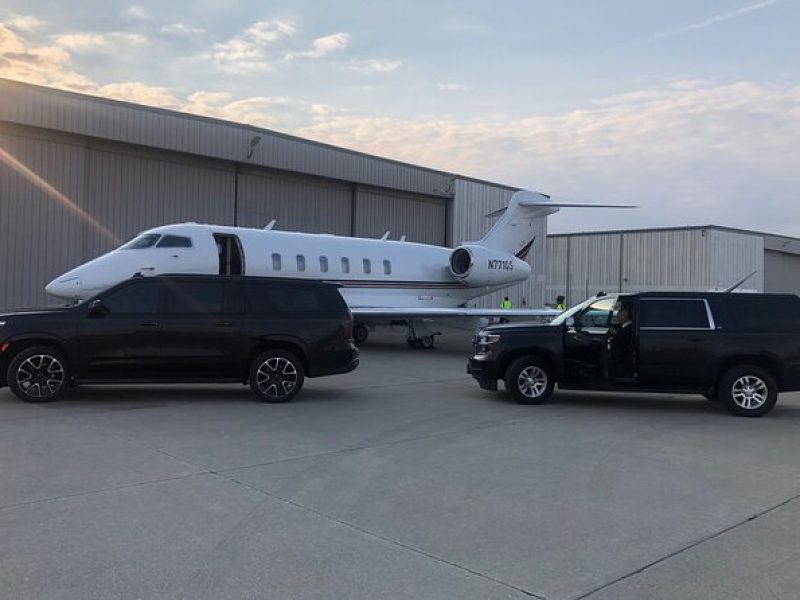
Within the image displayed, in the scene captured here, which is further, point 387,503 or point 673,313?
point 673,313

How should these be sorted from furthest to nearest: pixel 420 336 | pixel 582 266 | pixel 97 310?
pixel 582 266 < pixel 420 336 < pixel 97 310

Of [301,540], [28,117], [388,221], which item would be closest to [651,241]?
[388,221]

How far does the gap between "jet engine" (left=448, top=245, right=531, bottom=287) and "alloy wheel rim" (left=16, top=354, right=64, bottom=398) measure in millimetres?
16113

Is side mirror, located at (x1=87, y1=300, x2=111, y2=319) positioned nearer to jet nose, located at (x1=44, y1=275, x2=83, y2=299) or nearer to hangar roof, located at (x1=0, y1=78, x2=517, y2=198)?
jet nose, located at (x1=44, y1=275, x2=83, y2=299)

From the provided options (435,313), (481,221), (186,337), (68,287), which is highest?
(481,221)

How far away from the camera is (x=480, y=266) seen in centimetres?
2445

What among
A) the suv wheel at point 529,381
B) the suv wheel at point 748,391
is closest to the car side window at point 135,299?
the suv wheel at point 529,381

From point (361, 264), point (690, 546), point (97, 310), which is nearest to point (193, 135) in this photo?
point (361, 264)

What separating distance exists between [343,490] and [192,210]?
20439 millimetres

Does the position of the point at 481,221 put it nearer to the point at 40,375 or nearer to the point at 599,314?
the point at 599,314

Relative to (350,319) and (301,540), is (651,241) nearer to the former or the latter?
(350,319)

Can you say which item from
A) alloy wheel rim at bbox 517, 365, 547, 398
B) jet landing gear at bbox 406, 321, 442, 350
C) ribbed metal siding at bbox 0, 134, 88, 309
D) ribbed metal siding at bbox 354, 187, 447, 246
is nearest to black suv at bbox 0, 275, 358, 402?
alloy wheel rim at bbox 517, 365, 547, 398

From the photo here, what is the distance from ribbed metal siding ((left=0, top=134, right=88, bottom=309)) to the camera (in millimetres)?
20766

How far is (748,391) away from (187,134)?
19.4 meters
